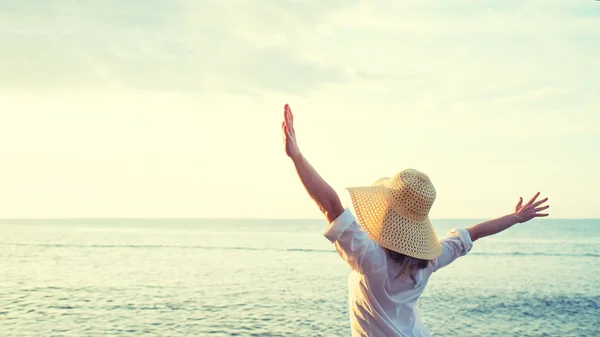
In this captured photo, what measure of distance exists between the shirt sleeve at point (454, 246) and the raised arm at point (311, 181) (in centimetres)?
49

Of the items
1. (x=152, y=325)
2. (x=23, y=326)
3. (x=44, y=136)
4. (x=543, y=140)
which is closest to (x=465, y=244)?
(x=152, y=325)

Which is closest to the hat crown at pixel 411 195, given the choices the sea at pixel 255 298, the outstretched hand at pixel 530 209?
the outstretched hand at pixel 530 209

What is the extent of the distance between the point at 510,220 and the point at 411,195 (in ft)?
1.82

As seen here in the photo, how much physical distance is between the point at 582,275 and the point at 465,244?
16387mm

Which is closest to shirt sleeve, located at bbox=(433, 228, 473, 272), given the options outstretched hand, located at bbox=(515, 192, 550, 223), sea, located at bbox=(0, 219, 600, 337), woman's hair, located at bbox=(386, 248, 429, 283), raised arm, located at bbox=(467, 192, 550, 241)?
raised arm, located at bbox=(467, 192, 550, 241)

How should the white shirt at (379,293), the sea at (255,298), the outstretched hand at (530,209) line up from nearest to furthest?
the white shirt at (379,293)
the outstretched hand at (530,209)
the sea at (255,298)

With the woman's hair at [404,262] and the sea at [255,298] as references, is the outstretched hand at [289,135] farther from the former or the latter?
the sea at [255,298]

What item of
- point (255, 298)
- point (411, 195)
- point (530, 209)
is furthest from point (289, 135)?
point (255, 298)

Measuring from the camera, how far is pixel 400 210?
1.75 metres

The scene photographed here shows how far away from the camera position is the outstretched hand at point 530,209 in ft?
7.09

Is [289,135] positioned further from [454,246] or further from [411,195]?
[454,246]

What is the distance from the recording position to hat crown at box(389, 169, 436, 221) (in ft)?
5.69

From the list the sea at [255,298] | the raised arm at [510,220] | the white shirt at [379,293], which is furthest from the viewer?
the sea at [255,298]

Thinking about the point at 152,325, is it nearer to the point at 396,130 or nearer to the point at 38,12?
the point at 396,130
